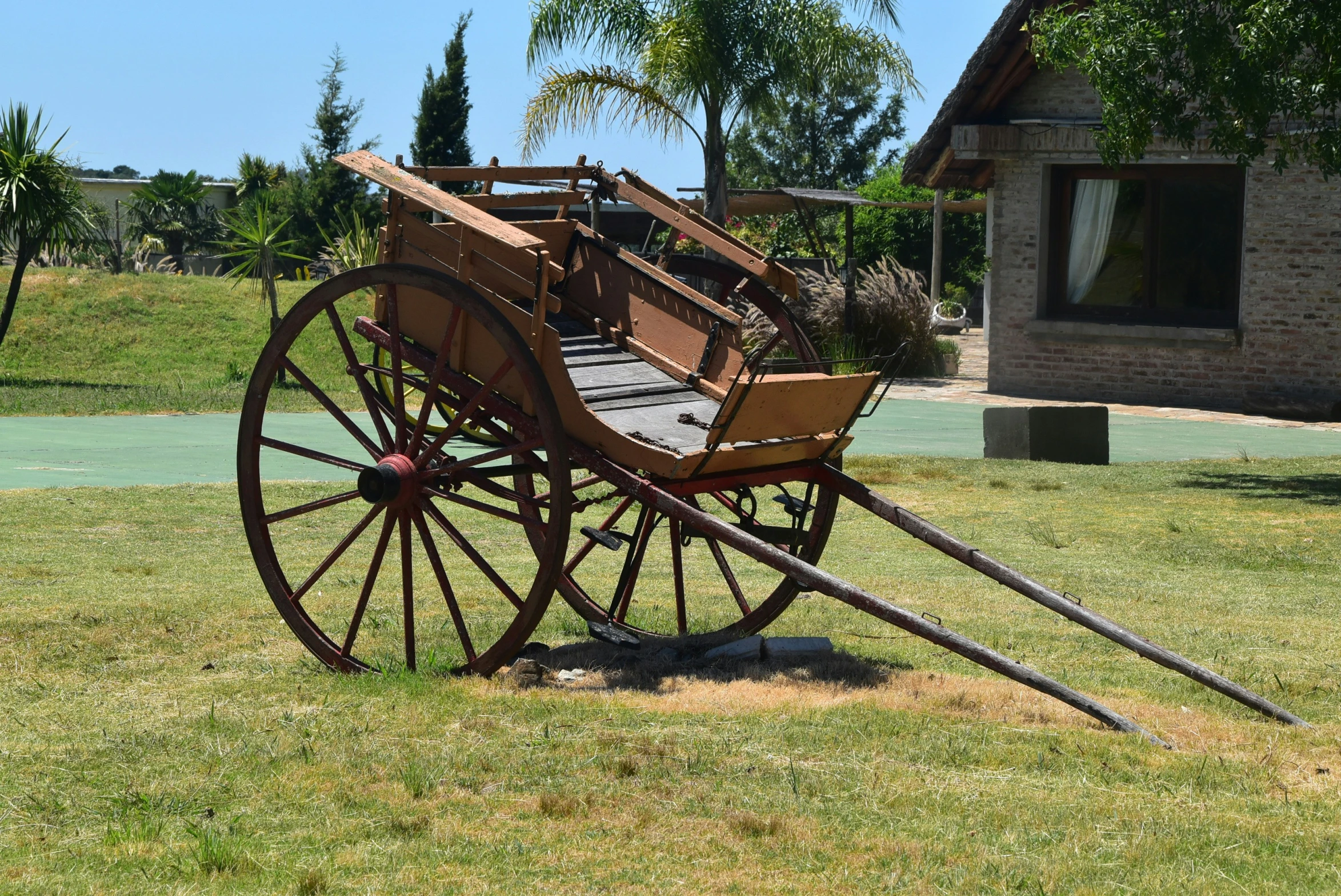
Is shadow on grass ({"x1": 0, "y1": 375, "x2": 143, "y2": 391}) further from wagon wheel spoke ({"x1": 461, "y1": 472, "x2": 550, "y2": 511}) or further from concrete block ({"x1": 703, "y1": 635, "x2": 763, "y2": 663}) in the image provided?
concrete block ({"x1": 703, "y1": 635, "x2": 763, "y2": 663})

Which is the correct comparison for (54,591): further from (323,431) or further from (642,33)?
(642,33)

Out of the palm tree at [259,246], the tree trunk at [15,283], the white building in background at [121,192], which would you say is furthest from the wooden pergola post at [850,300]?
the white building in background at [121,192]

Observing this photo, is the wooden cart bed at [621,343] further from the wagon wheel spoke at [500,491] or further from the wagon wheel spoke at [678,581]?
the wagon wheel spoke at [678,581]

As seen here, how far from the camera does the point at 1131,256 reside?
19344mm

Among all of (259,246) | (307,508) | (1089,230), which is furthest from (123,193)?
(307,508)

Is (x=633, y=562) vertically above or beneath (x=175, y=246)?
beneath

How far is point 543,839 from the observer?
385 centimetres

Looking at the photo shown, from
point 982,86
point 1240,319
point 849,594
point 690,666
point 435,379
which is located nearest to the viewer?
point 849,594

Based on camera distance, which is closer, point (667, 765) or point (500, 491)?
point (667, 765)

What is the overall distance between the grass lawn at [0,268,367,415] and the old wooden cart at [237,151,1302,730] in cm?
1109

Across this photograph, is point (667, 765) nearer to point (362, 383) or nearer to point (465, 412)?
point (465, 412)

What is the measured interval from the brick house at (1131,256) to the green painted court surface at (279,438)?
1.59m

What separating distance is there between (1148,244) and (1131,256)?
320 millimetres

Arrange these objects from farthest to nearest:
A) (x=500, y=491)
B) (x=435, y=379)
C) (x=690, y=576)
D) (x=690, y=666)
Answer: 1. (x=690, y=576)
2. (x=690, y=666)
3. (x=500, y=491)
4. (x=435, y=379)
